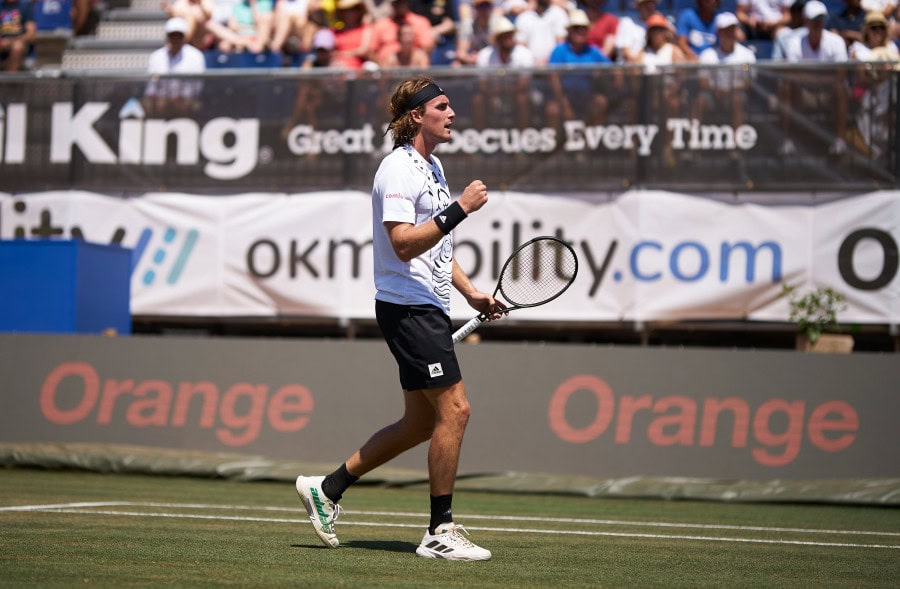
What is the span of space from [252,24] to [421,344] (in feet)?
38.9

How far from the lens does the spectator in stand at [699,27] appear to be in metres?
15.8

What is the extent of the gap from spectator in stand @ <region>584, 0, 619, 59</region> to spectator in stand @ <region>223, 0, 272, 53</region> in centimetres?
411

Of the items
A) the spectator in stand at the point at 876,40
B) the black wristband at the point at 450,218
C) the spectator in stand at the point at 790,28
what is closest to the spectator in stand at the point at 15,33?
the spectator in stand at the point at 790,28

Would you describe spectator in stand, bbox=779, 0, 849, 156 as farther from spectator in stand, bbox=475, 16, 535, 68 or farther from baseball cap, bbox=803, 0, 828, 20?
spectator in stand, bbox=475, 16, 535, 68

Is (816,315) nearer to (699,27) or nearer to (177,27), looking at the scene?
(699,27)

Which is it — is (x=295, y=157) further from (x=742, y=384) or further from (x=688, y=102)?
(x=742, y=384)

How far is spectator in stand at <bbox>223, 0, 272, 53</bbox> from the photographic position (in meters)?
17.2

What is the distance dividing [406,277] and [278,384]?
18.8 feet

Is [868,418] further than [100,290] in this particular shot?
No

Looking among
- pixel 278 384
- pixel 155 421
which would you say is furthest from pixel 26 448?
pixel 278 384

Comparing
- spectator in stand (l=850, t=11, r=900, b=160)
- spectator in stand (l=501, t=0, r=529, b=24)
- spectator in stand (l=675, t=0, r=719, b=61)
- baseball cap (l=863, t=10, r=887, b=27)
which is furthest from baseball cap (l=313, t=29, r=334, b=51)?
spectator in stand (l=850, t=11, r=900, b=160)

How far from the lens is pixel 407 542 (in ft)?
24.9

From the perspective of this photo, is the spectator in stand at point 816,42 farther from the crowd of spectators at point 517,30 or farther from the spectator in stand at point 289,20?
the spectator in stand at point 289,20

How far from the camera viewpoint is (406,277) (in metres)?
6.98
